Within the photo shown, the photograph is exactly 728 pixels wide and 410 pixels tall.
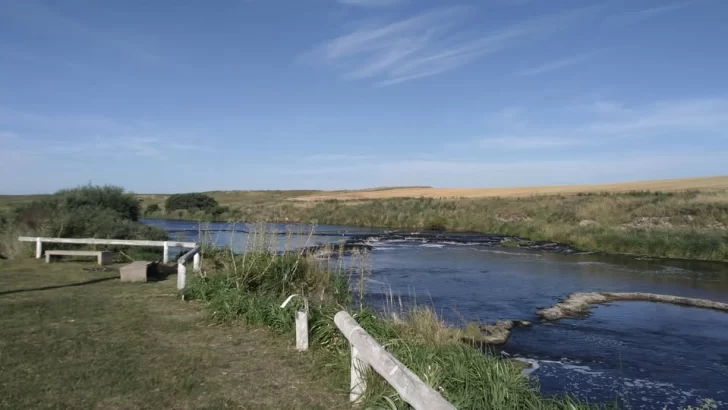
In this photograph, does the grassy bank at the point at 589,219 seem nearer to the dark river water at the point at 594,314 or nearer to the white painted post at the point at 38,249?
the dark river water at the point at 594,314

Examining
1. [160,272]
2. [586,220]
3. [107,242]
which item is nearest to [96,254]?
[107,242]

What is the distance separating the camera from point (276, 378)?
5988 mm

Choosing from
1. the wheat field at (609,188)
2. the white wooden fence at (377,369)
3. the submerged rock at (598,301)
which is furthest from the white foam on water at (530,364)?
the wheat field at (609,188)

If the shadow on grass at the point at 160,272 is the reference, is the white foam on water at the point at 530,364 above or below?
below

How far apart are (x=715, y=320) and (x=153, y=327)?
12.9m

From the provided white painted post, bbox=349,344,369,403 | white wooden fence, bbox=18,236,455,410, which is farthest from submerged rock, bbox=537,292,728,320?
white painted post, bbox=349,344,369,403

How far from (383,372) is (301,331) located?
2727 mm

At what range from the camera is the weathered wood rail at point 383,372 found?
372cm

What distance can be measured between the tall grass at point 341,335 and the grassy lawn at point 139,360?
335 millimetres

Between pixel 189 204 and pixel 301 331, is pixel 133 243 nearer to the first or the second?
pixel 301 331

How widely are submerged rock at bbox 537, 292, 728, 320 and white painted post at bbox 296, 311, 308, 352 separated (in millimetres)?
8010

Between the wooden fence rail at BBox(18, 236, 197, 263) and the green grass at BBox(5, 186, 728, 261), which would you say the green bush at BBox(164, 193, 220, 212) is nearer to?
the green grass at BBox(5, 186, 728, 261)

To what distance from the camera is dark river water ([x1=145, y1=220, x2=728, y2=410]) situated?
340 inches

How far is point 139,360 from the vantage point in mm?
6340
